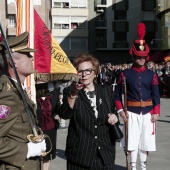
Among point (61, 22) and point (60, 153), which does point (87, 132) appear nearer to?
point (60, 153)

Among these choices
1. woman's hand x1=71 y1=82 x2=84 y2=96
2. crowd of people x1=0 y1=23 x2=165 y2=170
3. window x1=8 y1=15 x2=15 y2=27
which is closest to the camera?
crowd of people x1=0 y1=23 x2=165 y2=170

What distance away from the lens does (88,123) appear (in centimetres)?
427

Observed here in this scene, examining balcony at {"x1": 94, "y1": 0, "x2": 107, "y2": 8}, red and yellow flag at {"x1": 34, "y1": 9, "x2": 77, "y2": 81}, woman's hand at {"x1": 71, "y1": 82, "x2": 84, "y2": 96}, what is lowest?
woman's hand at {"x1": 71, "y1": 82, "x2": 84, "y2": 96}

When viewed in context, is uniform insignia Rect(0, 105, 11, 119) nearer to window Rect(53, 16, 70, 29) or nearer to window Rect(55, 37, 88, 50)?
window Rect(55, 37, 88, 50)

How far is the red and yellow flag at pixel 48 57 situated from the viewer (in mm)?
5191

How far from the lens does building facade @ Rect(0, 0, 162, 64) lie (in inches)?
2105

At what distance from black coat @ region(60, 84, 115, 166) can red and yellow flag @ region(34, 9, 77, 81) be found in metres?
0.91

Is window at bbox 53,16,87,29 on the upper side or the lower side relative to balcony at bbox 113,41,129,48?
upper

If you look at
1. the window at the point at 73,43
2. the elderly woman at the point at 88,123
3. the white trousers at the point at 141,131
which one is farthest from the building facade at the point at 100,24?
the elderly woman at the point at 88,123

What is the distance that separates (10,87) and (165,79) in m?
20.9

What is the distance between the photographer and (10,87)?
305 centimetres

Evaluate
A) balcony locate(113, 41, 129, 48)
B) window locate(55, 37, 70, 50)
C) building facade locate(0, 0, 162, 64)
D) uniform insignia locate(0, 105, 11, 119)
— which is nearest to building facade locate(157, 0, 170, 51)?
balcony locate(113, 41, 129, 48)

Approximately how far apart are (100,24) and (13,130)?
5102 centimetres

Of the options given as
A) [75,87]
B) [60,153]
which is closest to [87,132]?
[75,87]
